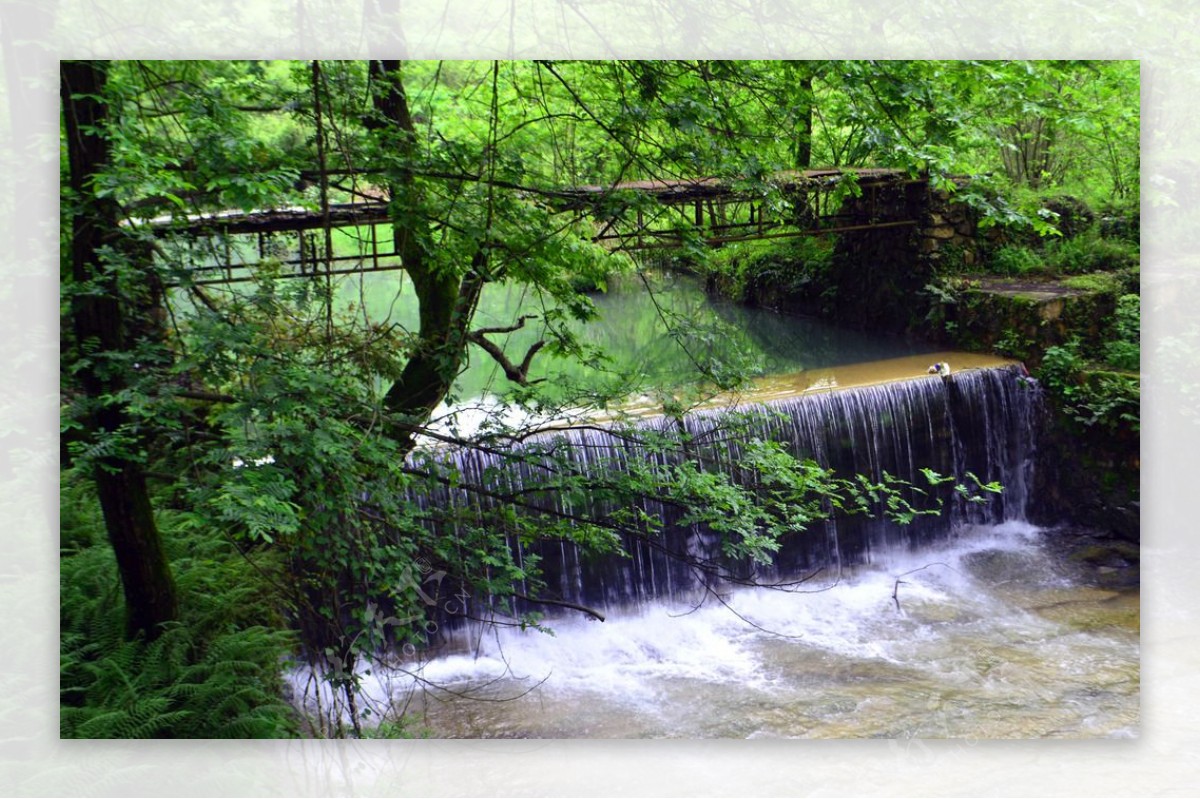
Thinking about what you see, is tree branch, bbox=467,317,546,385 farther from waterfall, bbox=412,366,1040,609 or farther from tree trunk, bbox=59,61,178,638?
tree trunk, bbox=59,61,178,638

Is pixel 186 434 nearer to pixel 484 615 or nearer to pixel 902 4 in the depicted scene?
pixel 484 615

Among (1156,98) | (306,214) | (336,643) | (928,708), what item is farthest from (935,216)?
(336,643)

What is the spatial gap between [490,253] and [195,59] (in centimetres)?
135

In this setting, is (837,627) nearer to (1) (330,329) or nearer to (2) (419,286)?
(2) (419,286)

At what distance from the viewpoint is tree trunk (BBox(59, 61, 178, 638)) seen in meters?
3.13

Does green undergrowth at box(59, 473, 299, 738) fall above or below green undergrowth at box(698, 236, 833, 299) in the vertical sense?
below

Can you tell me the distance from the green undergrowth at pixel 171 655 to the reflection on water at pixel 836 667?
0.69m

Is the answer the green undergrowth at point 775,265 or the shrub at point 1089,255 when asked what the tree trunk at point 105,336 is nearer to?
the shrub at point 1089,255

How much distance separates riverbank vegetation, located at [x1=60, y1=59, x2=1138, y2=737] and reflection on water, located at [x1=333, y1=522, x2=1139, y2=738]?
85 cm

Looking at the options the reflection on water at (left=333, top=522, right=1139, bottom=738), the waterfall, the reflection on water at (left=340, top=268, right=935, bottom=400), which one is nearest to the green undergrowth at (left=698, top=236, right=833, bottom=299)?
the reflection on water at (left=340, top=268, right=935, bottom=400)

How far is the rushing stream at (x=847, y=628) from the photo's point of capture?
418 centimetres

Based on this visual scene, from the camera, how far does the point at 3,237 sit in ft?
12.1

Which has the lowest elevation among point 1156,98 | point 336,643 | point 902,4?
point 336,643

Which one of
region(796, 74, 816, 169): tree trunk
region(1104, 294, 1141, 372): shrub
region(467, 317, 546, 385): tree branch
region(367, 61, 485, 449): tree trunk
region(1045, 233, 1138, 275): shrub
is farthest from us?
region(1045, 233, 1138, 275): shrub
